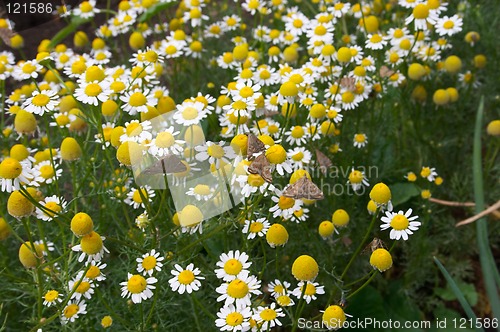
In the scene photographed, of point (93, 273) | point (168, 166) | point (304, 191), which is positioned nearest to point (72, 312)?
point (93, 273)

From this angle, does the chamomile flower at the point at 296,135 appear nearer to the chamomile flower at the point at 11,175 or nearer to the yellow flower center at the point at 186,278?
the yellow flower center at the point at 186,278

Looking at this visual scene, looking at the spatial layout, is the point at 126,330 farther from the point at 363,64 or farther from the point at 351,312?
the point at 363,64

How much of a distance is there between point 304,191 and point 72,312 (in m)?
0.66

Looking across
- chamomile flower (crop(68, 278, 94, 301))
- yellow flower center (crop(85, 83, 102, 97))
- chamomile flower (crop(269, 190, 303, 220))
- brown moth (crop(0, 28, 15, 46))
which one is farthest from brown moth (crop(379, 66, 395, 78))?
brown moth (crop(0, 28, 15, 46))

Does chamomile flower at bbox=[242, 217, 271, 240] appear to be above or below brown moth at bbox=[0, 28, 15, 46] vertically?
below

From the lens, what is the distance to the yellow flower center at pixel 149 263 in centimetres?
141

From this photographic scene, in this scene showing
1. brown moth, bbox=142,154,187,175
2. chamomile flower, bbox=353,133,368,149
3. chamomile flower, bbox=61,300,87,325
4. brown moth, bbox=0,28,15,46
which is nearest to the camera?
brown moth, bbox=142,154,187,175

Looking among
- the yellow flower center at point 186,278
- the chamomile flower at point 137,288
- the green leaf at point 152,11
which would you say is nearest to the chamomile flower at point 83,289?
the chamomile flower at point 137,288

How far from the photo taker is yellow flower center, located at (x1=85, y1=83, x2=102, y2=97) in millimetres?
1573

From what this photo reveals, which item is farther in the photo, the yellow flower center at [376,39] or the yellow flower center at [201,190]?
the yellow flower center at [376,39]

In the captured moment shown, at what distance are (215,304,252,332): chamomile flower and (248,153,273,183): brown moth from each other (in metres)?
0.30

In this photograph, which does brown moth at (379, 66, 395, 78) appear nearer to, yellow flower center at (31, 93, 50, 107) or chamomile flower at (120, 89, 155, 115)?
chamomile flower at (120, 89, 155, 115)

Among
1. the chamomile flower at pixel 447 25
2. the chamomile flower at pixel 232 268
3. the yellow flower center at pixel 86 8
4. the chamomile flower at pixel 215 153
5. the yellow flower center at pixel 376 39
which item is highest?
the chamomile flower at pixel 215 153

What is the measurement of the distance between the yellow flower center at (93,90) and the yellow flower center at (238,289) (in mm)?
638
